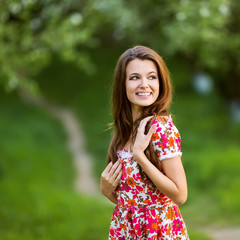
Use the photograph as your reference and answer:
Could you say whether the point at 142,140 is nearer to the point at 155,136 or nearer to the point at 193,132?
the point at 155,136

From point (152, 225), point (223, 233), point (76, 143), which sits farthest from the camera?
point (76, 143)

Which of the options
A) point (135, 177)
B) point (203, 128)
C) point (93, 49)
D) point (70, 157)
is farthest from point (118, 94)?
point (93, 49)

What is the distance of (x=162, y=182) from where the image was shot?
2.19 metres

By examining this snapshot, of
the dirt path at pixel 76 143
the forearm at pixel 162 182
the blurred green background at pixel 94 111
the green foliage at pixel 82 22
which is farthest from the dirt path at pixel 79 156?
the forearm at pixel 162 182

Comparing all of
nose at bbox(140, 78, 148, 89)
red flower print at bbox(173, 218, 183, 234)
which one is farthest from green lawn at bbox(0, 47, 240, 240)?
red flower print at bbox(173, 218, 183, 234)

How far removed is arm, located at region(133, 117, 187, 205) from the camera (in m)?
2.19

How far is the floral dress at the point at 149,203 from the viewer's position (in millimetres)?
2262

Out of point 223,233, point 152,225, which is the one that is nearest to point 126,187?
point 152,225

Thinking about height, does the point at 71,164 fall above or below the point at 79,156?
below

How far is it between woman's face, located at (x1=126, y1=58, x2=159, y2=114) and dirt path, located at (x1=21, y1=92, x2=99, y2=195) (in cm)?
721

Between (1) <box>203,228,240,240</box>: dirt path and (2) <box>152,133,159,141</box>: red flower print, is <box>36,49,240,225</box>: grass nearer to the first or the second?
(1) <box>203,228,240,240</box>: dirt path

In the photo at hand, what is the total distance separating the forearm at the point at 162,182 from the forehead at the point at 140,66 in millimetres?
421

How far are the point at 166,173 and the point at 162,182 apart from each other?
0.06 m

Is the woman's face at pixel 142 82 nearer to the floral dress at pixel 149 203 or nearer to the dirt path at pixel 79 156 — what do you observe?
the floral dress at pixel 149 203
